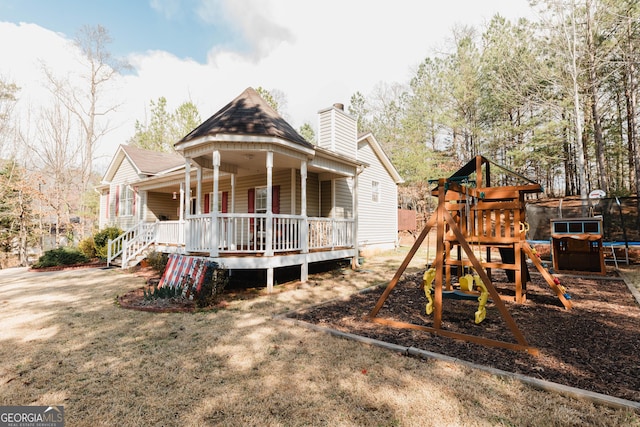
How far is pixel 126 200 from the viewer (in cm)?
1714

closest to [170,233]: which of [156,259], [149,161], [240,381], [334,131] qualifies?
[156,259]

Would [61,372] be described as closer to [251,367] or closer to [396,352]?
[251,367]

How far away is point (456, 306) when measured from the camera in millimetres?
5793

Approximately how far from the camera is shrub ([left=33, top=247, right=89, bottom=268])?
12.5m

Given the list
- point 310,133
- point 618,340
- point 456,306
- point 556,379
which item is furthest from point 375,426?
point 310,133

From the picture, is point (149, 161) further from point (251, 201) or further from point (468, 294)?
point (468, 294)

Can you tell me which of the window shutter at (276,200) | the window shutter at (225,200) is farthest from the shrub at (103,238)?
the window shutter at (276,200)

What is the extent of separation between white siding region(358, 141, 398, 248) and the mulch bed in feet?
23.4

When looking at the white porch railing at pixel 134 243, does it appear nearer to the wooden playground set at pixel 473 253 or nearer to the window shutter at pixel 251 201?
the window shutter at pixel 251 201

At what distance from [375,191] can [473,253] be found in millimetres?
10663

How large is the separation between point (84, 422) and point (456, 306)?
555 cm

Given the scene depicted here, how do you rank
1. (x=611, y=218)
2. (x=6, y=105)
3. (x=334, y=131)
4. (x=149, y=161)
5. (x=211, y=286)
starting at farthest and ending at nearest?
(x=6, y=105), (x=149, y=161), (x=334, y=131), (x=611, y=218), (x=211, y=286)

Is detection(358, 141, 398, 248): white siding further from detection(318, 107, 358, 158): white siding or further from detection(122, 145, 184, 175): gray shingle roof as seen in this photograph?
detection(122, 145, 184, 175): gray shingle roof

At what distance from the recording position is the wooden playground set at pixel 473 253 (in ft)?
13.6
